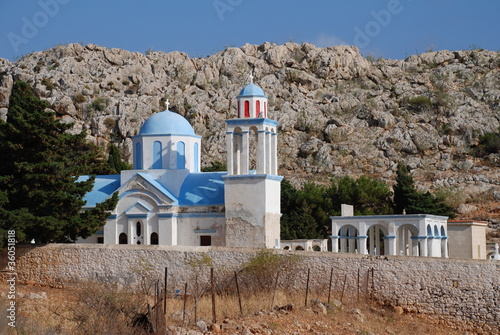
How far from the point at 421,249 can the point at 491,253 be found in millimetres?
8681

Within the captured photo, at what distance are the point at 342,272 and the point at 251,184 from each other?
935 centimetres

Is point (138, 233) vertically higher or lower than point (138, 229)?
lower

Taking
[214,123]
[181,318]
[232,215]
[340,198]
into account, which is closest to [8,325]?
[181,318]

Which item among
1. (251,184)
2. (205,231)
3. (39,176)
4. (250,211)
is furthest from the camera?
(205,231)

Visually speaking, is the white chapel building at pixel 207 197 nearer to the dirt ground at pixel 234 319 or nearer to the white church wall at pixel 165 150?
the white church wall at pixel 165 150

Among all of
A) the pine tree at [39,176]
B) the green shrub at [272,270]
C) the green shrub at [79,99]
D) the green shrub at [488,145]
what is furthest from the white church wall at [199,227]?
the green shrub at [79,99]

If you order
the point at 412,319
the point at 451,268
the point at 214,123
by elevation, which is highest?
the point at 214,123

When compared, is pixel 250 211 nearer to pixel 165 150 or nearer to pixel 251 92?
pixel 251 92

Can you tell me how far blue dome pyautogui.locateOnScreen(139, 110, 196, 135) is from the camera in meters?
36.2

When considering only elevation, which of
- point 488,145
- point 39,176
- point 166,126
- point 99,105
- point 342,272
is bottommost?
point 342,272

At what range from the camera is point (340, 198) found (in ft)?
160

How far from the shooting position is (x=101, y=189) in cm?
3603

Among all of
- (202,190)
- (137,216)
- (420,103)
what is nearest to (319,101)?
(420,103)

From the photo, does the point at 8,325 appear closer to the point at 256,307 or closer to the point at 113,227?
the point at 256,307
